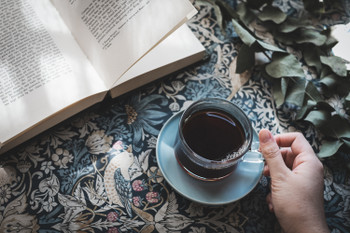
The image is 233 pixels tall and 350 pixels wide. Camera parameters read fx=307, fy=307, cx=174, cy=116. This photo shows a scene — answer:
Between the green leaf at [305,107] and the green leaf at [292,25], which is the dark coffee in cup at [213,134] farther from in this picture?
the green leaf at [292,25]

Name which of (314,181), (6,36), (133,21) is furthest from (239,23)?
(6,36)

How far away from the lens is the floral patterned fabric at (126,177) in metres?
0.54

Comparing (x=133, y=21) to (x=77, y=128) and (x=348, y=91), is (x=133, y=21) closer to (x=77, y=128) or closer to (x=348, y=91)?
(x=77, y=128)

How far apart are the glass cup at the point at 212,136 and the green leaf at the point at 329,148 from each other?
0.49 ft

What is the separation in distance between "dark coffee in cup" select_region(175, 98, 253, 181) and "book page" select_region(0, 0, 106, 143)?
0.18 m

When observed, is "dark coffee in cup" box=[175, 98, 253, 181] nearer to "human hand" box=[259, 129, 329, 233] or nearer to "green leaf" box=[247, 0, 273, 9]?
"human hand" box=[259, 129, 329, 233]

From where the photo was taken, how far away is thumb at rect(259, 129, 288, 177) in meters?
0.51

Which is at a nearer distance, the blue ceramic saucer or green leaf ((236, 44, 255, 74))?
the blue ceramic saucer

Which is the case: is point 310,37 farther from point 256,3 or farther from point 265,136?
point 265,136

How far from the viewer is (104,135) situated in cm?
61

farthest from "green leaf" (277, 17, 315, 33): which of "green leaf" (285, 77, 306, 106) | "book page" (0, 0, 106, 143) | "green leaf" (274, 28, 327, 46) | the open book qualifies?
"book page" (0, 0, 106, 143)

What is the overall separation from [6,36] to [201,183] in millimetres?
460

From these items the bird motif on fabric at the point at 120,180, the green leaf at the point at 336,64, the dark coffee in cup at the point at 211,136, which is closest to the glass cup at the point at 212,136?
the dark coffee in cup at the point at 211,136

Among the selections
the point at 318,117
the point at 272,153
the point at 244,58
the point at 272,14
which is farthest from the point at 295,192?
the point at 272,14
